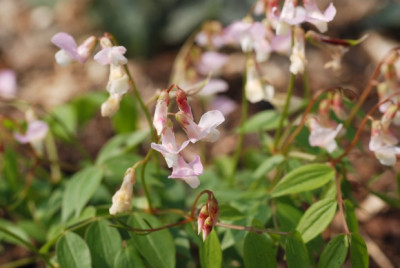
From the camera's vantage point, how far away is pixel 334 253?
1.19m

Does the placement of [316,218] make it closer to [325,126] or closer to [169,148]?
[325,126]

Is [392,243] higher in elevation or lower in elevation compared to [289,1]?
lower

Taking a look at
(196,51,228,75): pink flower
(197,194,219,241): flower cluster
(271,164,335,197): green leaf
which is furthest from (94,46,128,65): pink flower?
(196,51,228,75): pink flower

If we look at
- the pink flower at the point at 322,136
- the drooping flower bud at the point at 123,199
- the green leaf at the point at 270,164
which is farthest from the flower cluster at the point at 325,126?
the drooping flower bud at the point at 123,199

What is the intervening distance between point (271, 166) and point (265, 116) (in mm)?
278

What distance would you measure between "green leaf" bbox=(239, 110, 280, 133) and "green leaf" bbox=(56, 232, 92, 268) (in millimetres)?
678

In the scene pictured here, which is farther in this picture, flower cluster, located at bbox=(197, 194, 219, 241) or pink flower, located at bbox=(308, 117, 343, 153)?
pink flower, located at bbox=(308, 117, 343, 153)

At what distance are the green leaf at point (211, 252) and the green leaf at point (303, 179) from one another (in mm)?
216

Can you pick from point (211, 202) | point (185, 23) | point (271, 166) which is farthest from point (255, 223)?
point (185, 23)

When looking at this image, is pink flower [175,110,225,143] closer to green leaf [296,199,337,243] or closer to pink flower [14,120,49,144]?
green leaf [296,199,337,243]

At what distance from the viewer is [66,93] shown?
11.3 ft

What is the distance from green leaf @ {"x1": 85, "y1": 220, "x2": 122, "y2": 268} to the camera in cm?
130

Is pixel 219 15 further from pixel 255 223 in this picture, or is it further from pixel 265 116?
pixel 255 223

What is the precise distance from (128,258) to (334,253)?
1.64 feet
